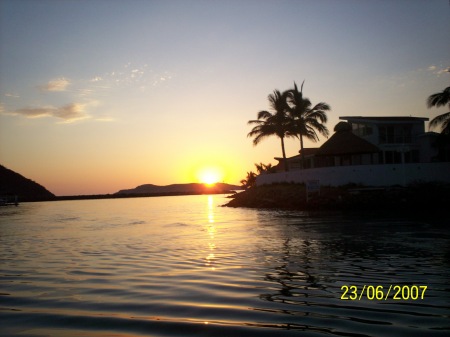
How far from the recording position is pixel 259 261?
11.8 m

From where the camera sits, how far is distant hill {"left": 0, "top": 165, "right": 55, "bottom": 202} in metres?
144

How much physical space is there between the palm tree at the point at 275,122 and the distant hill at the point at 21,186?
113807 millimetres

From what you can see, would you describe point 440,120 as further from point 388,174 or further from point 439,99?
point 388,174

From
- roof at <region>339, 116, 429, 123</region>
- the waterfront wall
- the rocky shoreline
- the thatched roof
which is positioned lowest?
the rocky shoreline

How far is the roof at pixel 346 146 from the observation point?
37312mm

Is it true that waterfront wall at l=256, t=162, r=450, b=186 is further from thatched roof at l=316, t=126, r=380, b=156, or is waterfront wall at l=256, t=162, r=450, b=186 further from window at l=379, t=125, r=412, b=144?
window at l=379, t=125, r=412, b=144

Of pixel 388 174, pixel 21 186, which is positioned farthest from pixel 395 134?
pixel 21 186

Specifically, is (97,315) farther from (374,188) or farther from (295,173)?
(295,173)

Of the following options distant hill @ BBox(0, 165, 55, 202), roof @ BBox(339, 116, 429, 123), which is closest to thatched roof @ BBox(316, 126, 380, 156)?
roof @ BBox(339, 116, 429, 123)

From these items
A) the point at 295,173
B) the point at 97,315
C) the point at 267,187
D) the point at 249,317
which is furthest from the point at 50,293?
the point at 267,187

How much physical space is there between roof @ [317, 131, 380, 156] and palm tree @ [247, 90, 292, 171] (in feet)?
34.2
